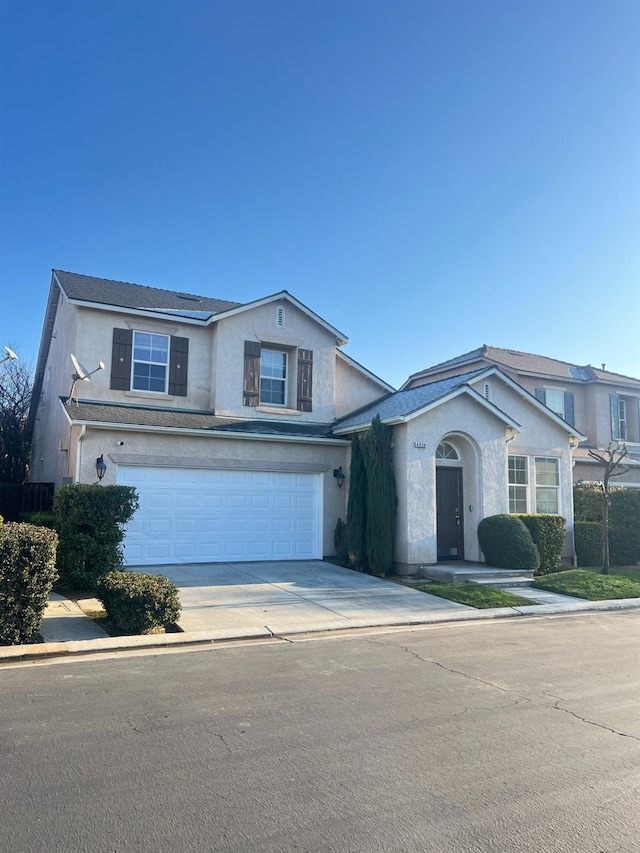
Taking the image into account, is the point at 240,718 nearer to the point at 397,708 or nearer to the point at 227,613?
the point at 397,708

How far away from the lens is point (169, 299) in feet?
60.7

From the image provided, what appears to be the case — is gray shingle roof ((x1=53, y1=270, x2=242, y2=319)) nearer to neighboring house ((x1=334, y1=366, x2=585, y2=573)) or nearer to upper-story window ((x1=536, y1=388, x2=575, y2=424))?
neighboring house ((x1=334, y1=366, x2=585, y2=573))

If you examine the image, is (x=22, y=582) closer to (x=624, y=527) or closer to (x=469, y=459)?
(x=469, y=459)

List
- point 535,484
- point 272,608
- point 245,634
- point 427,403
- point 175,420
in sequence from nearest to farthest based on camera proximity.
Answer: point 245,634 → point 272,608 → point 175,420 → point 427,403 → point 535,484

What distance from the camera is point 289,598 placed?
1155 centimetres

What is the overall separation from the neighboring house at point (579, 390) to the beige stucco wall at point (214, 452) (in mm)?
9741

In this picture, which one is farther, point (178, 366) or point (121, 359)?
point (178, 366)

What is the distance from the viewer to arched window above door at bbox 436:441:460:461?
16.4 meters

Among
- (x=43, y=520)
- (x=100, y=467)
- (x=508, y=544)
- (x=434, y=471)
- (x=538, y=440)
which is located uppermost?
(x=538, y=440)

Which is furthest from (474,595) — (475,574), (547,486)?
(547,486)

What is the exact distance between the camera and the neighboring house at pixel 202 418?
14.5 metres

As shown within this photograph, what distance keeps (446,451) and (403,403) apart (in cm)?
172

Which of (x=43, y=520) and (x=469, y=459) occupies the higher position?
(x=469, y=459)

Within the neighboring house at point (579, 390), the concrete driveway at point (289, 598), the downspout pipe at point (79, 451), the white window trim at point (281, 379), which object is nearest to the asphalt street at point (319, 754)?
the concrete driveway at point (289, 598)
